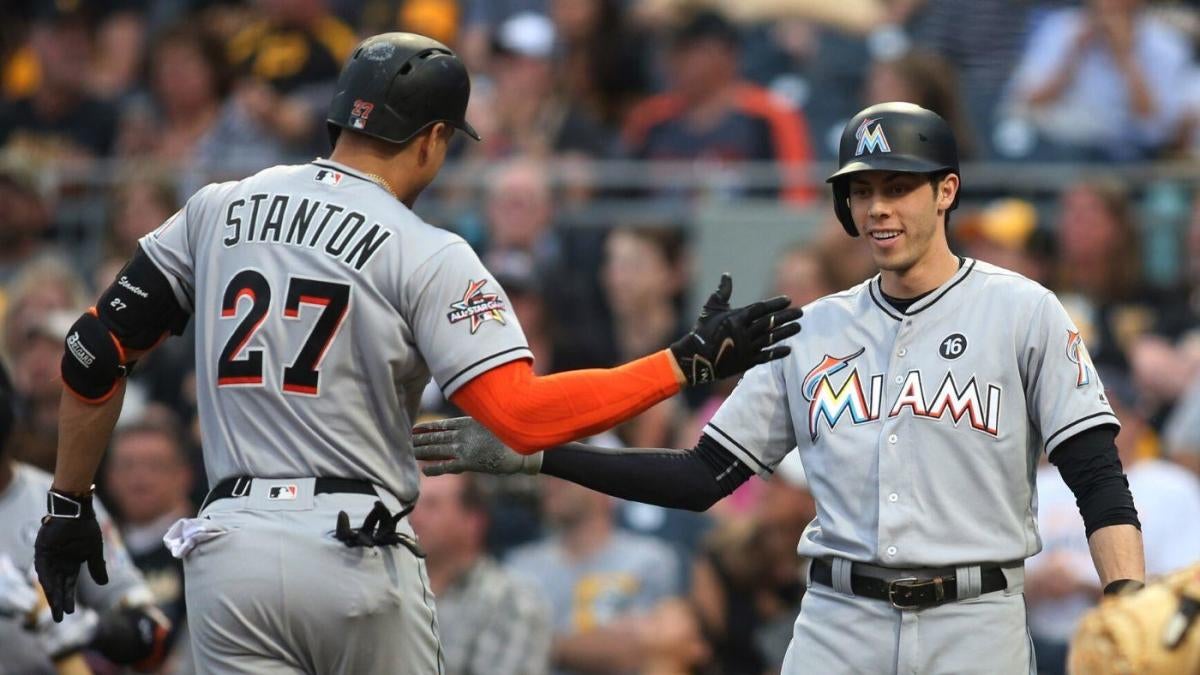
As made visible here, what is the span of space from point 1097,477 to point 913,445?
484mm

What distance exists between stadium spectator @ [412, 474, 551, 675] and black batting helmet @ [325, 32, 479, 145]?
349 centimetres

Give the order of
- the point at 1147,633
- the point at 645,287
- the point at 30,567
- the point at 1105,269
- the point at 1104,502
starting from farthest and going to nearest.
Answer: the point at 645,287 < the point at 1105,269 < the point at 30,567 < the point at 1104,502 < the point at 1147,633

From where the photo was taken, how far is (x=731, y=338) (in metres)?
5.21

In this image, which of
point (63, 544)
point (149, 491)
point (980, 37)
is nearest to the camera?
point (63, 544)

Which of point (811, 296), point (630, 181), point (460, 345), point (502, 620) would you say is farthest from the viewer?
point (630, 181)

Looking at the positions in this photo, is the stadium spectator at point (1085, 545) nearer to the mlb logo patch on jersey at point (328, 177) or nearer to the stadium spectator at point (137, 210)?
the mlb logo patch on jersey at point (328, 177)

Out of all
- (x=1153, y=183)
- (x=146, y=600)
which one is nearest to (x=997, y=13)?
(x=1153, y=183)

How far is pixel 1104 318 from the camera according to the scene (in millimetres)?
9586

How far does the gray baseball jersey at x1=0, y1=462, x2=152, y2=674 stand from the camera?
639cm

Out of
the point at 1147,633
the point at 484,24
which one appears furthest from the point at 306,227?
the point at 484,24

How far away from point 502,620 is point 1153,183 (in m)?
4.21

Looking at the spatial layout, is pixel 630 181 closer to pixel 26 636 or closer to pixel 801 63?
pixel 801 63

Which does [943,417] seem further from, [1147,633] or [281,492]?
[281,492]

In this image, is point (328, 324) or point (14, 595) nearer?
point (328, 324)
